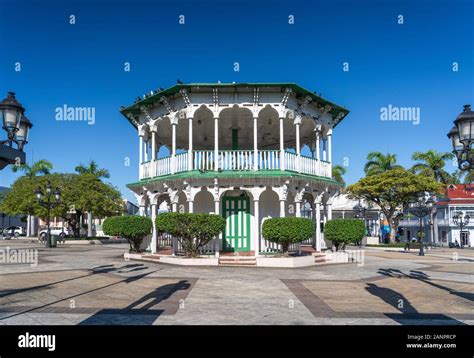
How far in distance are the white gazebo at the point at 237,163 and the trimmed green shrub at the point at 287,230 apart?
66.3 inches

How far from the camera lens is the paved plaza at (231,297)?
271 inches

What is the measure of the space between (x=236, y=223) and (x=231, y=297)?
396 inches

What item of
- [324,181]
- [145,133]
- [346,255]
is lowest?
[346,255]

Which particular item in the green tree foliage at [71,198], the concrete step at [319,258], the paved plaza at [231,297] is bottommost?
the concrete step at [319,258]

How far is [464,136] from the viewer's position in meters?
7.56

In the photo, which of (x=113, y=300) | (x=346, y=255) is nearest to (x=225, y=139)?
(x=346, y=255)

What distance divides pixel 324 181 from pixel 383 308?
38.2 ft

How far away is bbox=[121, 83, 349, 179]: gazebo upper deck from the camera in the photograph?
17656mm

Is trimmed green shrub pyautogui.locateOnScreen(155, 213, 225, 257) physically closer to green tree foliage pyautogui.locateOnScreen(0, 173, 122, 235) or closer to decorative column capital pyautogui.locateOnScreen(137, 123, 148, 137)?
decorative column capital pyautogui.locateOnScreen(137, 123, 148, 137)

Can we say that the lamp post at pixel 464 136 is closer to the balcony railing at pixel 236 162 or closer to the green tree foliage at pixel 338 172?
the balcony railing at pixel 236 162

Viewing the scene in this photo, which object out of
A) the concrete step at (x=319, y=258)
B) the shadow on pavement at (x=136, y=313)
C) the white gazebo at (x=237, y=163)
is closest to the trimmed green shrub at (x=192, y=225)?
the white gazebo at (x=237, y=163)
